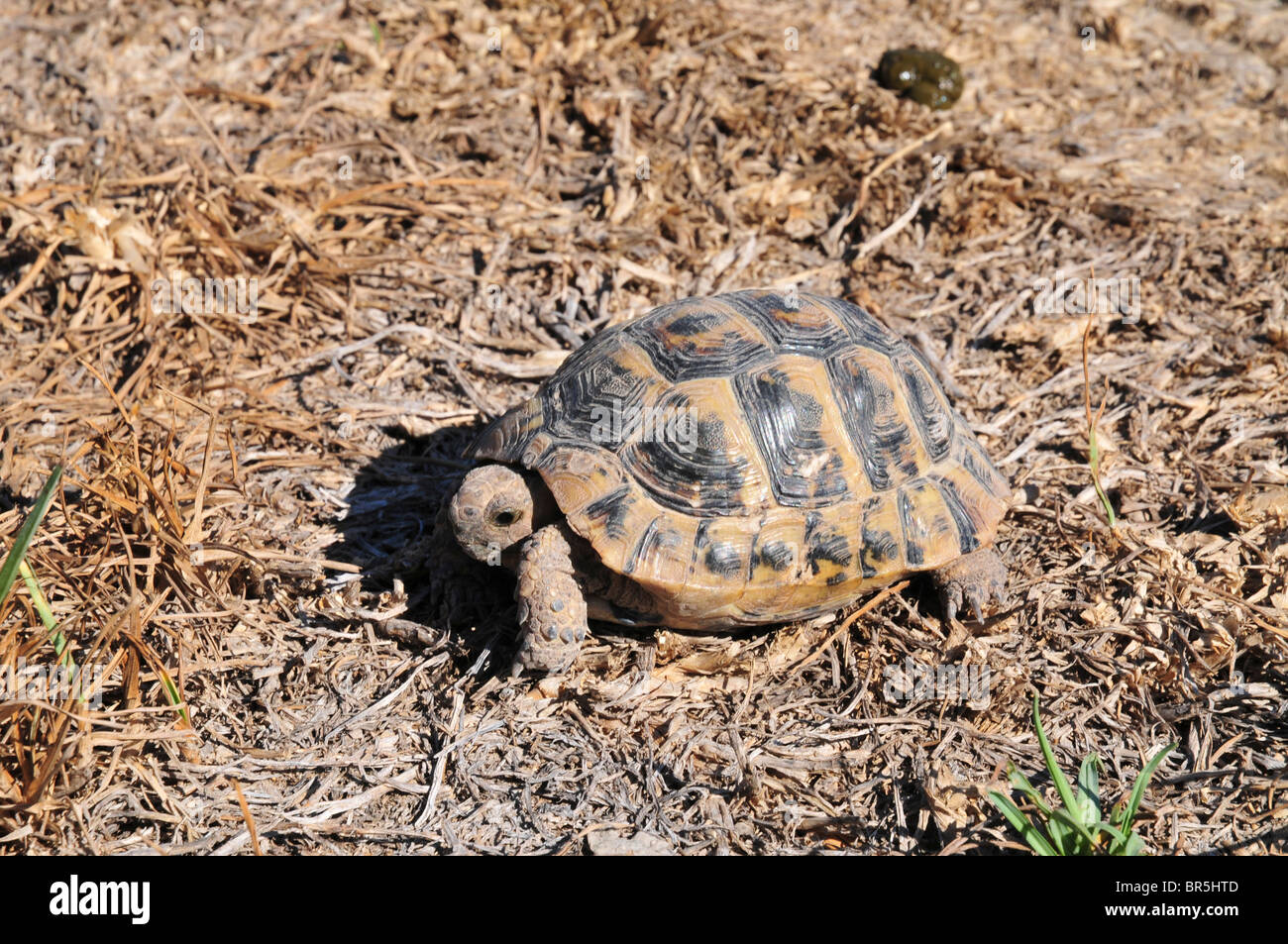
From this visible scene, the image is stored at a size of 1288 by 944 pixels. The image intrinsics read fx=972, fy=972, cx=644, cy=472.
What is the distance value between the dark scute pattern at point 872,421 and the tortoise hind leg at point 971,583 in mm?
484

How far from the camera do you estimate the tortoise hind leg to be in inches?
166

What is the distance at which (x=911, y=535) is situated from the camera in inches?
159

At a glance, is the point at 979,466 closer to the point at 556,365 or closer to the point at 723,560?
the point at 723,560

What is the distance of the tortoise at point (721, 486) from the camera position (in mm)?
3826

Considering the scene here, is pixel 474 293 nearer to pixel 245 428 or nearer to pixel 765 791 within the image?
pixel 245 428

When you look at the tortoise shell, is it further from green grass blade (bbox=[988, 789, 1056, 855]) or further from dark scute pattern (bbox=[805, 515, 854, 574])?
green grass blade (bbox=[988, 789, 1056, 855])

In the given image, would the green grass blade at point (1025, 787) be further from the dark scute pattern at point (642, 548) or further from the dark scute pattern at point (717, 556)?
the dark scute pattern at point (642, 548)

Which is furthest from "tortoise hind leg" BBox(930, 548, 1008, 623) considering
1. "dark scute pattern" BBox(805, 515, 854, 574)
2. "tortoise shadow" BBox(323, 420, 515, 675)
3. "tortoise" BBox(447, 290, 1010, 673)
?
"tortoise shadow" BBox(323, 420, 515, 675)

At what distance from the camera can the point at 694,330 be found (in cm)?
411

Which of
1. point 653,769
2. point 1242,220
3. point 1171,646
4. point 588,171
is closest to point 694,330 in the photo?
point 653,769

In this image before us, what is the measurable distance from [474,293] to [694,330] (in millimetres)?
2136

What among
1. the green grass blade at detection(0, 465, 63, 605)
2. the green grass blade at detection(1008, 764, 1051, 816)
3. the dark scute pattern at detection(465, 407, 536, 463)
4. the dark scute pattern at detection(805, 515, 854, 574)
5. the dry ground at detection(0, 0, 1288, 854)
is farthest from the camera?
the dark scute pattern at detection(465, 407, 536, 463)

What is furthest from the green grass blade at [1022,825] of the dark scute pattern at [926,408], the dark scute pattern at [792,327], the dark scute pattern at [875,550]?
the dark scute pattern at [792,327]

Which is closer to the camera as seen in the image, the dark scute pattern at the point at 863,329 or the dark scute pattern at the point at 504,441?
the dark scute pattern at the point at 504,441
